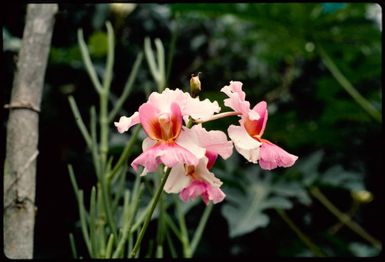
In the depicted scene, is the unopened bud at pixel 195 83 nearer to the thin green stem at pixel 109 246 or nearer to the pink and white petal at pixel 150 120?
the pink and white petal at pixel 150 120

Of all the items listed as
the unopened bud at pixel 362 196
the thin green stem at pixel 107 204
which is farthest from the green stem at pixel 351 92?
the thin green stem at pixel 107 204

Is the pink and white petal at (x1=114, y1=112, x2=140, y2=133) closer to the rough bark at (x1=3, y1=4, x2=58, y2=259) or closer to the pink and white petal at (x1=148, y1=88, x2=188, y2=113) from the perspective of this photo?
the pink and white petal at (x1=148, y1=88, x2=188, y2=113)

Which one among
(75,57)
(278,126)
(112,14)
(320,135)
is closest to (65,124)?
(75,57)

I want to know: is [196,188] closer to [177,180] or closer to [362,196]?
[177,180]

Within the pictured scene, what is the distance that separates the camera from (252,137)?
17.2 inches

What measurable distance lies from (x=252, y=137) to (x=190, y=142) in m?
0.06

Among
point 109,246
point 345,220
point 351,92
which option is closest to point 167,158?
point 109,246

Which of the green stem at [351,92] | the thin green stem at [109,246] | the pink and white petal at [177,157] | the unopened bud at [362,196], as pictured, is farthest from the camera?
the unopened bud at [362,196]

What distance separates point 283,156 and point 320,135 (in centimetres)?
83

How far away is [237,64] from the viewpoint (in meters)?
1.74

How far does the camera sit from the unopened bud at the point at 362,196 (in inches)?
51.8

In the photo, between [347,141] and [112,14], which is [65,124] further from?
[347,141]

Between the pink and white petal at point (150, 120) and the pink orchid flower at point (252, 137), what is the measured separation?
0.06 meters

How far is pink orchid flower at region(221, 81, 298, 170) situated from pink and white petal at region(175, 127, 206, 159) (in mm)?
32
